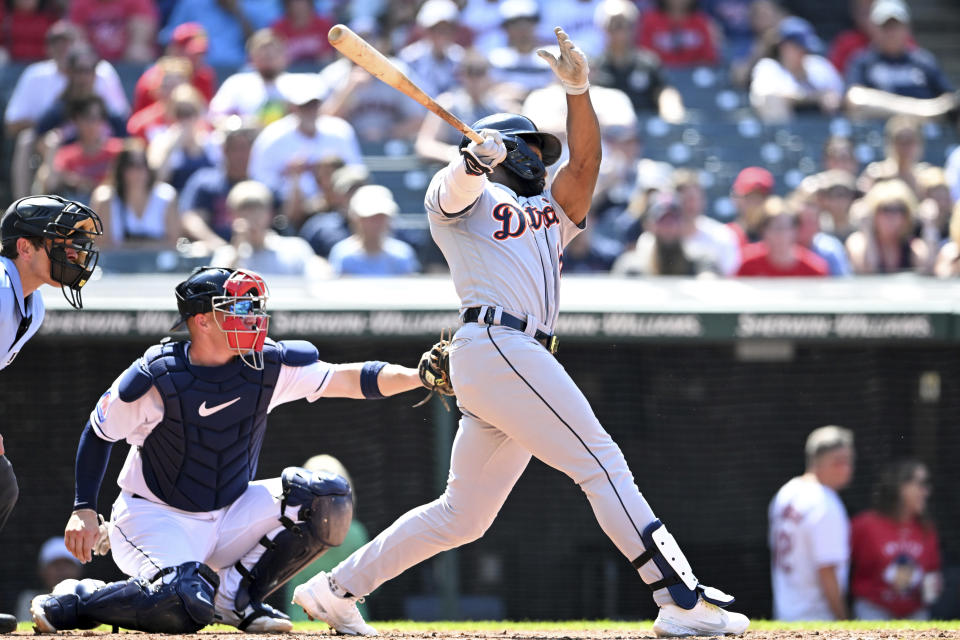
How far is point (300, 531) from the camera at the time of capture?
4.66 meters

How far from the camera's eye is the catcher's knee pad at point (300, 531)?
464cm

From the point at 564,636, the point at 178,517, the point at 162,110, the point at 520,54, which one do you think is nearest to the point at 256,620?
the point at 178,517

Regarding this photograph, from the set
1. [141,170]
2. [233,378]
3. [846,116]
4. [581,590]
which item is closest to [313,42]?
[141,170]

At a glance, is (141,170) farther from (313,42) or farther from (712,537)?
(712,537)

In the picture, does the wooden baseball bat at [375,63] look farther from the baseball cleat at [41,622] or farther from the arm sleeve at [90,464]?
the baseball cleat at [41,622]

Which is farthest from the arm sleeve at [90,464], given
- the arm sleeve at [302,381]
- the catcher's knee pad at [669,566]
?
the catcher's knee pad at [669,566]

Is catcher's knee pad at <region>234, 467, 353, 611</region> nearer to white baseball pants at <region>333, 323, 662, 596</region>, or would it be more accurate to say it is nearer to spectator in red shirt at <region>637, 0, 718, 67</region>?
white baseball pants at <region>333, 323, 662, 596</region>

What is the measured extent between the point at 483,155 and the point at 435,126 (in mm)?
5350

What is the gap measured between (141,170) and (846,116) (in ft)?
16.0

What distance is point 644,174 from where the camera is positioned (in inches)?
359

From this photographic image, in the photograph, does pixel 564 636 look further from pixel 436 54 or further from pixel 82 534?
pixel 436 54

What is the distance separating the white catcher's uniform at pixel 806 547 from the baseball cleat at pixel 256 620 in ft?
9.87

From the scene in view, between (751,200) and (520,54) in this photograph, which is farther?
(520,54)

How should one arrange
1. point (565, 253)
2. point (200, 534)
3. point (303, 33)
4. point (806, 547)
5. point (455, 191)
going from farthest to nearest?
point (303, 33), point (565, 253), point (806, 547), point (200, 534), point (455, 191)
